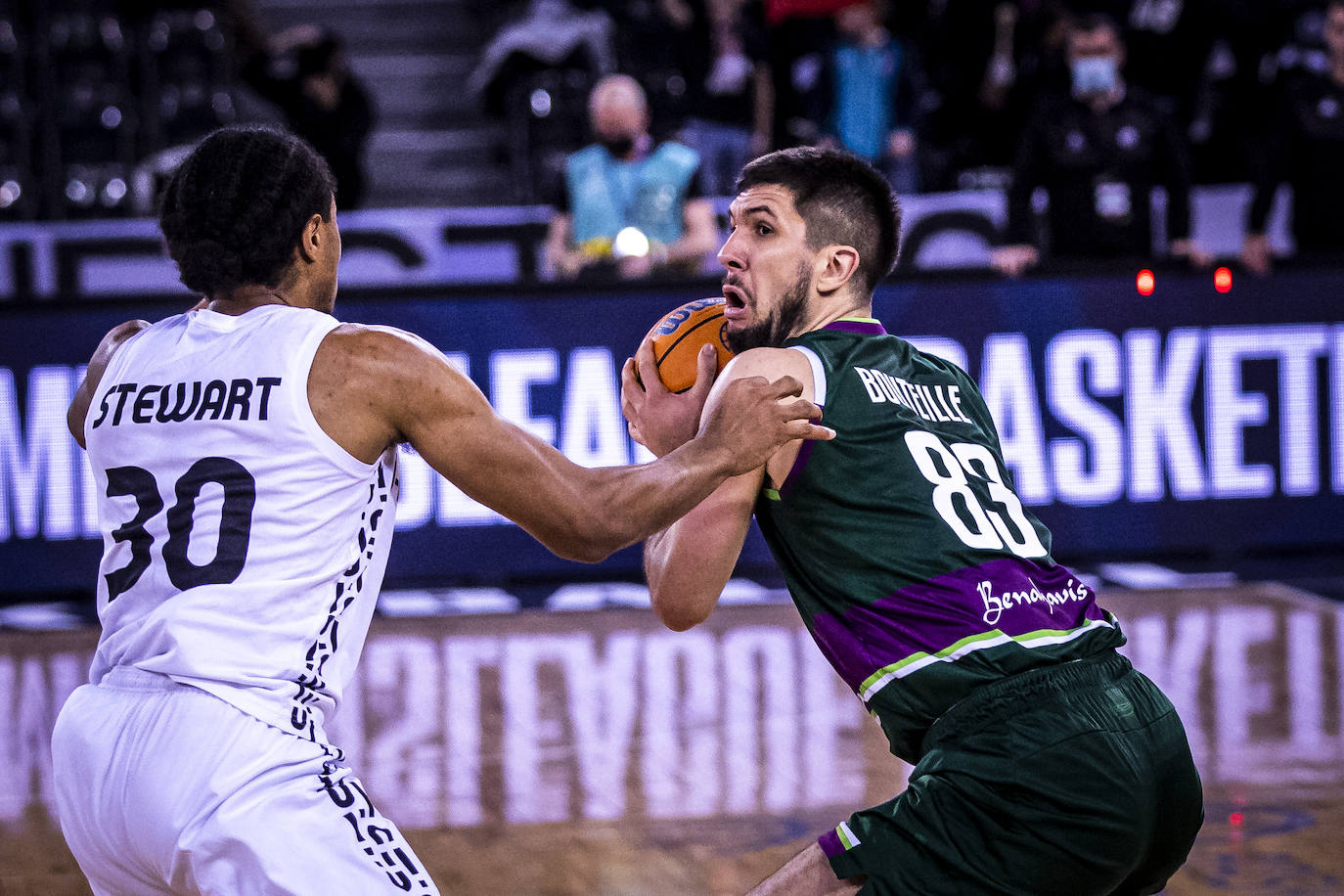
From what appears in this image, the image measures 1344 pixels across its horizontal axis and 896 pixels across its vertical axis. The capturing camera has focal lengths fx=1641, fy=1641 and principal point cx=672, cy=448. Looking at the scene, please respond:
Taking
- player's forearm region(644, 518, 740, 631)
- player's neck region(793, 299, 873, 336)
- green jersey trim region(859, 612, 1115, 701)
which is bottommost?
green jersey trim region(859, 612, 1115, 701)

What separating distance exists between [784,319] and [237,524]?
3.46ft

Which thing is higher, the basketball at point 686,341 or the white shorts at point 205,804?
the basketball at point 686,341

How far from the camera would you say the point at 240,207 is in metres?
2.62

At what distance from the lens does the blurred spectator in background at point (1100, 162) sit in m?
8.92

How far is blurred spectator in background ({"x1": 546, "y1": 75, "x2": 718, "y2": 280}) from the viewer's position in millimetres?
8789

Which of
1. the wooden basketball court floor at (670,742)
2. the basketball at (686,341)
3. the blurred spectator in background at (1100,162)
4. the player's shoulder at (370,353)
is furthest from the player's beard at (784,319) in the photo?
the blurred spectator in background at (1100,162)

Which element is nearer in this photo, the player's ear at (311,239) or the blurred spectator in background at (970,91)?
the player's ear at (311,239)

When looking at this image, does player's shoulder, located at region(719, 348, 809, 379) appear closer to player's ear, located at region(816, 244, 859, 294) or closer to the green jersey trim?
player's ear, located at region(816, 244, 859, 294)

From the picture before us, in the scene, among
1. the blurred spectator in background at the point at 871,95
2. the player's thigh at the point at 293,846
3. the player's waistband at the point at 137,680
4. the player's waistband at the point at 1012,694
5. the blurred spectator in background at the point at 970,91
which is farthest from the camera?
the blurred spectator in background at the point at 970,91

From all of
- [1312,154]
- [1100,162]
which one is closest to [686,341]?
[1100,162]

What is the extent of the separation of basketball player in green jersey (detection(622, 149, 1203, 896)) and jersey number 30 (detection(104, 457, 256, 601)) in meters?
0.71

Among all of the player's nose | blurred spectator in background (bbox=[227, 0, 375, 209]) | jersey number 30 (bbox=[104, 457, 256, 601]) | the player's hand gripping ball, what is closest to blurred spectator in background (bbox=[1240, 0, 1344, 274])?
blurred spectator in background (bbox=[227, 0, 375, 209])

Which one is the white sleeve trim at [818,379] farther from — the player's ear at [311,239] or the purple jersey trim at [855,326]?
the player's ear at [311,239]

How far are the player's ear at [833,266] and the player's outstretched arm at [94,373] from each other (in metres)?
1.21
